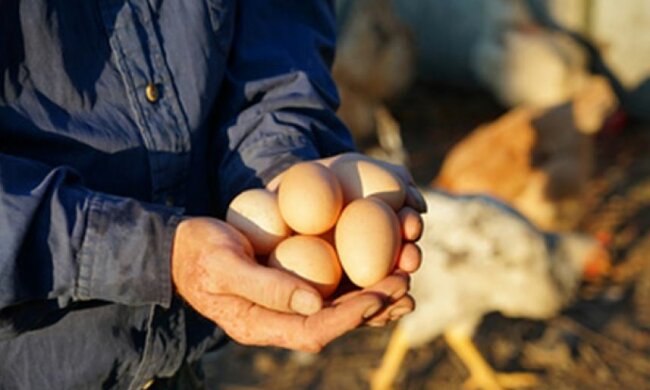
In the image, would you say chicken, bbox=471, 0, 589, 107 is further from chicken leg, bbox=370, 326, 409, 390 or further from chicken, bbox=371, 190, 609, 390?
chicken leg, bbox=370, 326, 409, 390

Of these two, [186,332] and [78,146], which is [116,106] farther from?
[186,332]

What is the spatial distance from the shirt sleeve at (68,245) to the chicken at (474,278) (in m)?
2.14

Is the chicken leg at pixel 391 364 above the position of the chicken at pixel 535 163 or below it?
below

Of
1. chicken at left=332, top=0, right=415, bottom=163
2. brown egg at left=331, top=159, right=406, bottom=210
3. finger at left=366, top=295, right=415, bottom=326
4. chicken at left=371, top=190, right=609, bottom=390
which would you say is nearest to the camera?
finger at left=366, top=295, right=415, bottom=326

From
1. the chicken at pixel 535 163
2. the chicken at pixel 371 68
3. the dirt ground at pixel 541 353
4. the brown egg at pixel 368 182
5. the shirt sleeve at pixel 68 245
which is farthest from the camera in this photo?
the chicken at pixel 371 68

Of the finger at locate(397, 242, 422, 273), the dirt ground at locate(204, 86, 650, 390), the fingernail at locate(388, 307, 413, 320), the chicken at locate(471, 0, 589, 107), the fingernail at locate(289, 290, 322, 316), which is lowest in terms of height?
the dirt ground at locate(204, 86, 650, 390)

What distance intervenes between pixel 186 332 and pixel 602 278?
9.47 feet

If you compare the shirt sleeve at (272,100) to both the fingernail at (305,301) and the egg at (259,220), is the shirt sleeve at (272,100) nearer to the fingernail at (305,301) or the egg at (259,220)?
the egg at (259,220)

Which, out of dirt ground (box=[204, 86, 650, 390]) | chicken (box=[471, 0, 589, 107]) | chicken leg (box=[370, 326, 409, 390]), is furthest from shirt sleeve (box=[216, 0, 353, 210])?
chicken (box=[471, 0, 589, 107])

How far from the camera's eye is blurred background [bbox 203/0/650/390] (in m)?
3.43

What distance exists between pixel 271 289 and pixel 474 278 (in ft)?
7.20

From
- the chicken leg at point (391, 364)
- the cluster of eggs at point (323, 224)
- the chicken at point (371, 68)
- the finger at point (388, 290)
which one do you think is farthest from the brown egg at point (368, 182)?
the chicken at point (371, 68)

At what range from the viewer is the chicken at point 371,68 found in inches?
194

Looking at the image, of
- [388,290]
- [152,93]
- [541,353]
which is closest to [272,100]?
[152,93]
